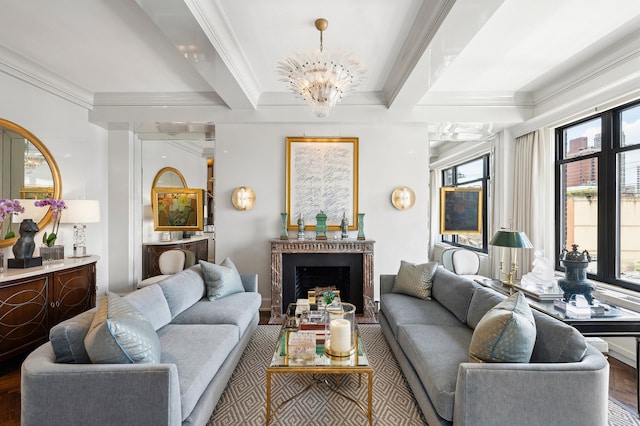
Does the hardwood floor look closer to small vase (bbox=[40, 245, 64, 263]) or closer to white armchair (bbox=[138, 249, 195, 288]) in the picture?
small vase (bbox=[40, 245, 64, 263])

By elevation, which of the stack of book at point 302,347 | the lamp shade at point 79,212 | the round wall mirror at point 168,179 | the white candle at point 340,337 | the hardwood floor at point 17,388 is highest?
the round wall mirror at point 168,179

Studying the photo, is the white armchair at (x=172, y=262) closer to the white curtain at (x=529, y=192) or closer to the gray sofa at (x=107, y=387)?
the gray sofa at (x=107, y=387)

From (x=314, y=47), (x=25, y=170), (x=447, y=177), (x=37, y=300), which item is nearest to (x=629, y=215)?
(x=447, y=177)

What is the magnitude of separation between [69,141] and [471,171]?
20.5ft

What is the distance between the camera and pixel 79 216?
367 centimetres

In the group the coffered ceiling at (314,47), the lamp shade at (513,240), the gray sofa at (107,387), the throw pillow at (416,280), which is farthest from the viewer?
the throw pillow at (416,280)

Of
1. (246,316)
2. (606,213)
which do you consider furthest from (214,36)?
(606,213)

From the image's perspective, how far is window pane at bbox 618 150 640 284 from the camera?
3068mm

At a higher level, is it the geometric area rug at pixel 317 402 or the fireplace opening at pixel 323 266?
the fireplace opening at pixel 323 266

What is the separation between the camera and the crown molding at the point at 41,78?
3.20 meters

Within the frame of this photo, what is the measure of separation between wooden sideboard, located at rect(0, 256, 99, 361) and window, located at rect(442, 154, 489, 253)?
5.60 metres

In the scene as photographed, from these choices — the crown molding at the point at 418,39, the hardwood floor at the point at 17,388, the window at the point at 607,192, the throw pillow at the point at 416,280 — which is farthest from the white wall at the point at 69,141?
the window at the point at 607,192

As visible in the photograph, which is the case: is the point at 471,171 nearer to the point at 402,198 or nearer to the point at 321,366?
the point at 402,198

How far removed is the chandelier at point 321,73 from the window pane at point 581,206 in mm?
3151
